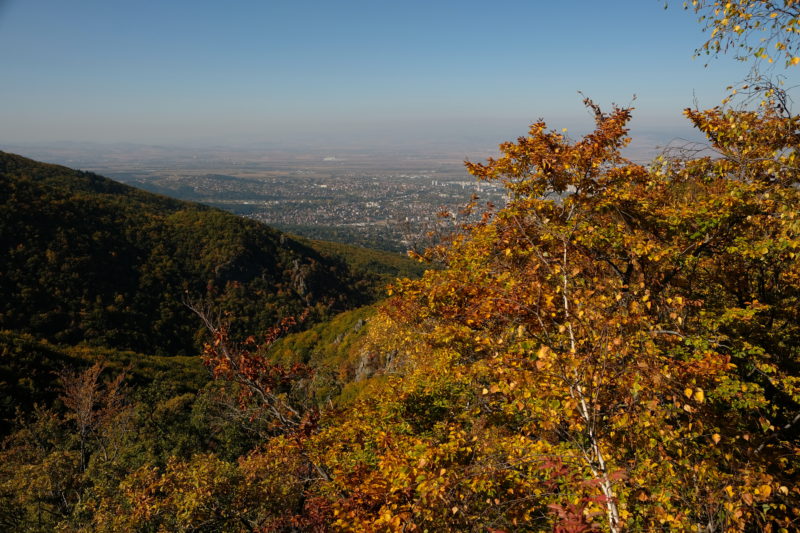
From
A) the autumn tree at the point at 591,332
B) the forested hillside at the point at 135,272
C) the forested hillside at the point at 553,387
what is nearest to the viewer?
the forested hillside at the point at 553,387

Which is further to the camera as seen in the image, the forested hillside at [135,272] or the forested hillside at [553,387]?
the forested hillside at [135,272]

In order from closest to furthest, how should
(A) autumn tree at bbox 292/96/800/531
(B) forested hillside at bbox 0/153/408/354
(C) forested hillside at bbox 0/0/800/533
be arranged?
(C) forested hillside at bbox 0/0/800/533 → (A) autumn tree at bbox 292/96/800/531 → (B) forested hillside at bbox 0/153/408/354

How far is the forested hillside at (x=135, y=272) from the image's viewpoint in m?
45.7

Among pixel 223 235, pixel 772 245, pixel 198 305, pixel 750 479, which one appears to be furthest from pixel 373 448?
pixel 223 235

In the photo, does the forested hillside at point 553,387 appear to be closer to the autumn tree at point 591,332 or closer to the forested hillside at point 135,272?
the autumn tree at point 591,332

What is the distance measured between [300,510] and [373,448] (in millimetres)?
5368

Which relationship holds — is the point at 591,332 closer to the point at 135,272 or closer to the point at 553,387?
the point at 553,387

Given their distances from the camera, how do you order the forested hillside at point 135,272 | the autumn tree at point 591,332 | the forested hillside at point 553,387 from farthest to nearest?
1. the forested hillside at point 135,272
2. the autumn tree at point 591,332
3. the forested hillside at point 553,387

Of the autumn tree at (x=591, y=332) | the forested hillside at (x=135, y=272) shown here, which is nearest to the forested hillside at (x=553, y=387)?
the autumn tree at (x=591, y=332)

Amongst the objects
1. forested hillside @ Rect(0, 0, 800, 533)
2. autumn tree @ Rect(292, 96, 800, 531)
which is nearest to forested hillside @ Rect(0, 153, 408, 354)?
forested hillside @ Rect(0, 0, 800, 533)

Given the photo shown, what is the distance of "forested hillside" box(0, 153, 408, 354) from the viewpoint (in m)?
45.7

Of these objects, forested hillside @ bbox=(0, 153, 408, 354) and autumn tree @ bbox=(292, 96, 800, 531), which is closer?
autumn tree @ bbox=(292, 96, 800, 531)

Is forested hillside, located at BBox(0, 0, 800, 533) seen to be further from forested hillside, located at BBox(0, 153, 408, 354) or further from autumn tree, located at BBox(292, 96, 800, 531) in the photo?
forested hillside, located at BBox(0, 153, 408, 354)

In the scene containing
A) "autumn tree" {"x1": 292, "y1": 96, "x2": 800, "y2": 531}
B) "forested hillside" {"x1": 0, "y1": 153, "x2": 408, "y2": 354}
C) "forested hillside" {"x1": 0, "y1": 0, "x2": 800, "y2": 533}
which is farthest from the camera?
"forested hillside" {"x1": 0, "y1": 153, "x2": 408, "y2": 354}
